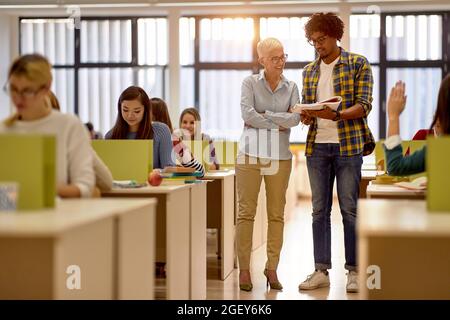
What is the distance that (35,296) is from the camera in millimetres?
2330

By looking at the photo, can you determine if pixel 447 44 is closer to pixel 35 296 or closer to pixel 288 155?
pixel 288 155

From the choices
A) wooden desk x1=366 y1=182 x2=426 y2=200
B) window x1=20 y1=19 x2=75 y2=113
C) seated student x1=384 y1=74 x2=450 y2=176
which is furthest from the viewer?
window x1=20 y1=19 x2=75 y2=113

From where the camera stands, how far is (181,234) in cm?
341

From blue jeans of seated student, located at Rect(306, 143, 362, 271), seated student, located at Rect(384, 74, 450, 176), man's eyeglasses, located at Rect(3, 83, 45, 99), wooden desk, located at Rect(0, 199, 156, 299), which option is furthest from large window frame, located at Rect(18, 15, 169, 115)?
wooden desk, located at Rect(0, 199, 156, 299)

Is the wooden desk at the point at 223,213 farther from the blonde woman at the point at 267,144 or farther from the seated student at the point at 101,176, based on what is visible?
the seated student at the point at 101,176

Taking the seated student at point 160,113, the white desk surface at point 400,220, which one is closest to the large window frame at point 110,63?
the seated student at point 160,113

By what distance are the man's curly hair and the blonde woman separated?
0.74 ft

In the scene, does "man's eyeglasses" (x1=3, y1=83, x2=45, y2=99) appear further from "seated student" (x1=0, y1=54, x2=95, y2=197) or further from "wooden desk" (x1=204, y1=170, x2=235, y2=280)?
"wooden desk" (x1=204, y1=170, x2=235, y2=280)

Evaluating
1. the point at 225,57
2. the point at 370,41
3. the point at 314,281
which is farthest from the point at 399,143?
the point at 225,57

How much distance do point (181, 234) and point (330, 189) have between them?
3.37ft

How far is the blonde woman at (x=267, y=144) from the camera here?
4.05m

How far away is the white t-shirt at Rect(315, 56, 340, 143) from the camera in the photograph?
13.0 feet

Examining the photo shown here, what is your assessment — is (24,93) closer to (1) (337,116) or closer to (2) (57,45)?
(1) (337,116)
